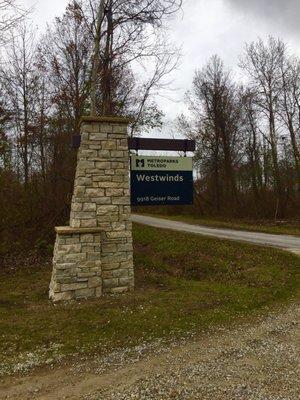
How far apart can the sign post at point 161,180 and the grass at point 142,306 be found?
6.52 feet

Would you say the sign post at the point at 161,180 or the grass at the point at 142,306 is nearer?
the grass at the point at 142,306

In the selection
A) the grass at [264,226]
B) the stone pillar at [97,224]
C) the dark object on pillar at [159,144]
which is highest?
the dark object on pillar at [159,144]

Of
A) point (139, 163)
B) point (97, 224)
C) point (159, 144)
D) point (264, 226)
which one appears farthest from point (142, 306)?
point (264, 226)

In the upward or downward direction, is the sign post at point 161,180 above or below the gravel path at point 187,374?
above

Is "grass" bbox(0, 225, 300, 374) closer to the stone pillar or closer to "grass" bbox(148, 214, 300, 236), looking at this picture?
the stone pillar

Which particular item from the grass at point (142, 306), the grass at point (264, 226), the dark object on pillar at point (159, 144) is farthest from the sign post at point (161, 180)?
the grass at point (264, 226)

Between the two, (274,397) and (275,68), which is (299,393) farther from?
(275,68)

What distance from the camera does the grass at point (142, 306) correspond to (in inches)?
217

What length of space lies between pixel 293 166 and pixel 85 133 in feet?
86.6

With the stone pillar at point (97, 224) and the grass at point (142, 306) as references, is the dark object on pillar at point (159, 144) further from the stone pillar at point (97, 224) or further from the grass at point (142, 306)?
the grass at point (142, 306)

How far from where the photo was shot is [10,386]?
4.33 m

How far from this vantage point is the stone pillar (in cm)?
738

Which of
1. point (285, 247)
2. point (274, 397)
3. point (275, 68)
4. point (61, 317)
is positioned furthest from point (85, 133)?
point (275, 68)

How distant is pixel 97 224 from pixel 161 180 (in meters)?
1.90
